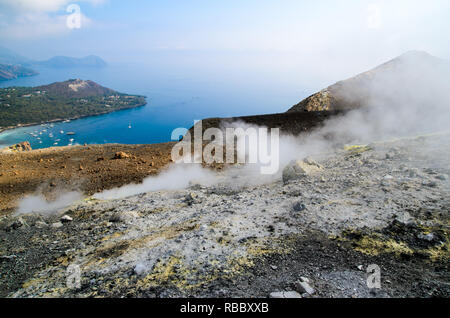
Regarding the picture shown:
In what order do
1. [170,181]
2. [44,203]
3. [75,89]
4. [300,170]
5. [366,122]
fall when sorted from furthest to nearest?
[75,89], [366,122], [170,181], [44,203], [300,170]

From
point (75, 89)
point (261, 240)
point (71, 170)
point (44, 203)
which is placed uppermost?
point (75, 89)

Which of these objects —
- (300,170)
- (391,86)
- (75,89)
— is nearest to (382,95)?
(391,86)

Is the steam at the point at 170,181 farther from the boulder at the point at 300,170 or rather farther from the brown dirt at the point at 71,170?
the boulder at the point at 300,170

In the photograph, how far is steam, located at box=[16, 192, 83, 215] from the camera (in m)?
9.15

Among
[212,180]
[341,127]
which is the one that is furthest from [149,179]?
[341,127]

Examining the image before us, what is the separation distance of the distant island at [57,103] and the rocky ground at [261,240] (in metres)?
103

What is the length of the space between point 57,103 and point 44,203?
136 metres

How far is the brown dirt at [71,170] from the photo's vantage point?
10719 mm

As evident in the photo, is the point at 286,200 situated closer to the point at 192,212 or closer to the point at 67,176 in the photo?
the point at 192,212

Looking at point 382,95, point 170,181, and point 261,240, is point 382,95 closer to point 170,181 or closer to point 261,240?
point 170,181

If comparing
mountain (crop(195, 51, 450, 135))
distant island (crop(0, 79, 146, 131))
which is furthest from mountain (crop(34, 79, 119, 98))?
mountain (crop(195, 51, 450, 135))

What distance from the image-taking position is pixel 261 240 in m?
5.23

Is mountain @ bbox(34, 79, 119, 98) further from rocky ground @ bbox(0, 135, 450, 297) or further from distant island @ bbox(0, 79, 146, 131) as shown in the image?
rocky ground @ bbox(0, 135, 450, 297)

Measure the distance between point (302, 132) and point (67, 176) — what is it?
46.8 feet
